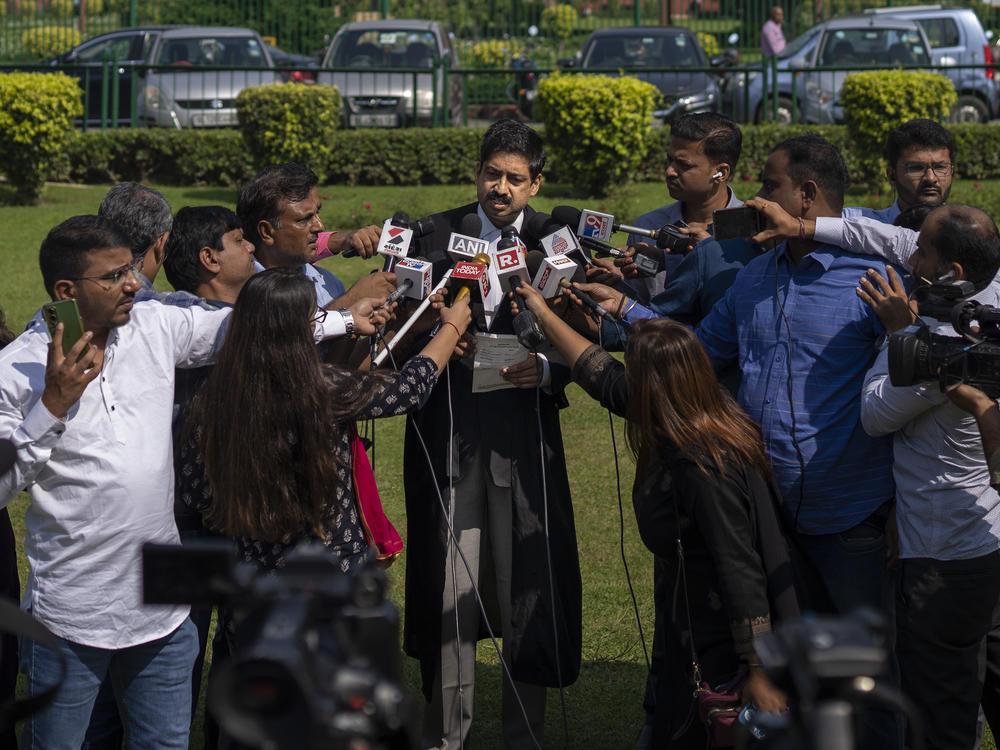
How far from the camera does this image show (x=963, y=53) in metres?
17.8

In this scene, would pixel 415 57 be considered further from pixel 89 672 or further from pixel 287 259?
pixel 89 672

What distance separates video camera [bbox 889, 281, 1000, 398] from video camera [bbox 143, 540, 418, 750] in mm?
1947

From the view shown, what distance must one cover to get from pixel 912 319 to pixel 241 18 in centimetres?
1823

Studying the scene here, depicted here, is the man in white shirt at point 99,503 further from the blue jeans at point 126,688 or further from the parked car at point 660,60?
the parked car at point 660,60

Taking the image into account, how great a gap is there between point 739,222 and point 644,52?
1371 cm

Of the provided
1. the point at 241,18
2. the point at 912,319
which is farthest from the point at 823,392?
the point at 241,18

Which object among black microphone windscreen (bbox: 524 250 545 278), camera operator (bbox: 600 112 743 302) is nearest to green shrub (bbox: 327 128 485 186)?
camera operator (bbox: 600 112 743 302)

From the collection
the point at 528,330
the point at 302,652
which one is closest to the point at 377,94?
the point at 528,330

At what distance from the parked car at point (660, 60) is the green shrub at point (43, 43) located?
8090mm

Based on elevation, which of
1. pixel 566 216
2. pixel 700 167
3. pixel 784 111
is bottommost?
pixel 566 216

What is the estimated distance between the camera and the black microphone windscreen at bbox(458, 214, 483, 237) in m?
4.45

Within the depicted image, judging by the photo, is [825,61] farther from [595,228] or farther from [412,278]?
[412,278]

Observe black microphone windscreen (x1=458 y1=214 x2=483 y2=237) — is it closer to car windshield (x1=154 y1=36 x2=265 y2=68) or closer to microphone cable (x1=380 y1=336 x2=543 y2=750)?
microphone cable (x1=380 y1=336 x2=543 y2=750)

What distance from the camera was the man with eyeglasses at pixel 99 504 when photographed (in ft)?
10.9
